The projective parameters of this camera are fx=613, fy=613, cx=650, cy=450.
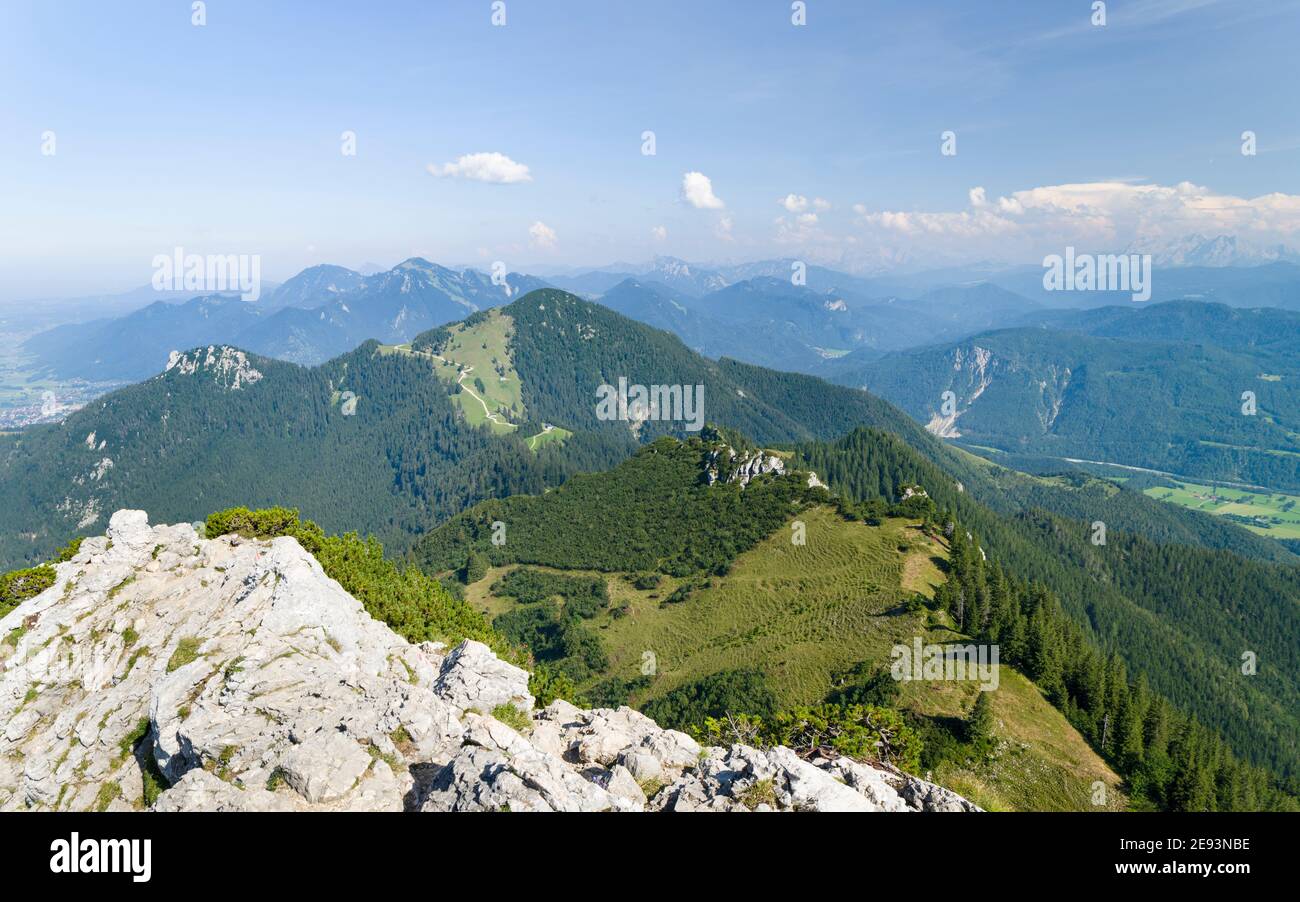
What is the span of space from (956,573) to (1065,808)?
45669 millimetres

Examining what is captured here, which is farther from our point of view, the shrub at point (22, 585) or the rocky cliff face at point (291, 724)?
the shrub at point (22, 585)

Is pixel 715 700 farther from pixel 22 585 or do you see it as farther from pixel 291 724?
pixel 22 585

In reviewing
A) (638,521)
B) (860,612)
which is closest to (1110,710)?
(860,612)

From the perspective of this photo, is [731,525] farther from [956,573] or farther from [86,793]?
[86,793]

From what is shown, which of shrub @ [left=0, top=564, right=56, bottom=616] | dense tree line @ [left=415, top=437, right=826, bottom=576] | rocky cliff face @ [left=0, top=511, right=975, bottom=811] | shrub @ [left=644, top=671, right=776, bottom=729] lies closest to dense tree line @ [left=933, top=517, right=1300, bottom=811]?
shrub @ [left=644, top=671, right=776, bottom=729]

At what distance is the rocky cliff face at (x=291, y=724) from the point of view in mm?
23625

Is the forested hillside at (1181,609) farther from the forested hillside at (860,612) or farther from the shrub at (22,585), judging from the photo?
the shrub at (22,585)

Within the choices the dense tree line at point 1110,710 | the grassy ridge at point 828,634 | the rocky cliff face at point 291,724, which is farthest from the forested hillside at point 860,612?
the rocky cliff face at point 291,724

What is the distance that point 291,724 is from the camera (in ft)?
92.1

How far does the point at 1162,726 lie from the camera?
6794 centimetres

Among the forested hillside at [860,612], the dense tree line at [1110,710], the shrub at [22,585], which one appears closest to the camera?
the shrub at [22,585]

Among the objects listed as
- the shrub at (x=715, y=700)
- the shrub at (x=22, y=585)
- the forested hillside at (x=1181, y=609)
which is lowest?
the forested hillside at (x=1181, y=609)
